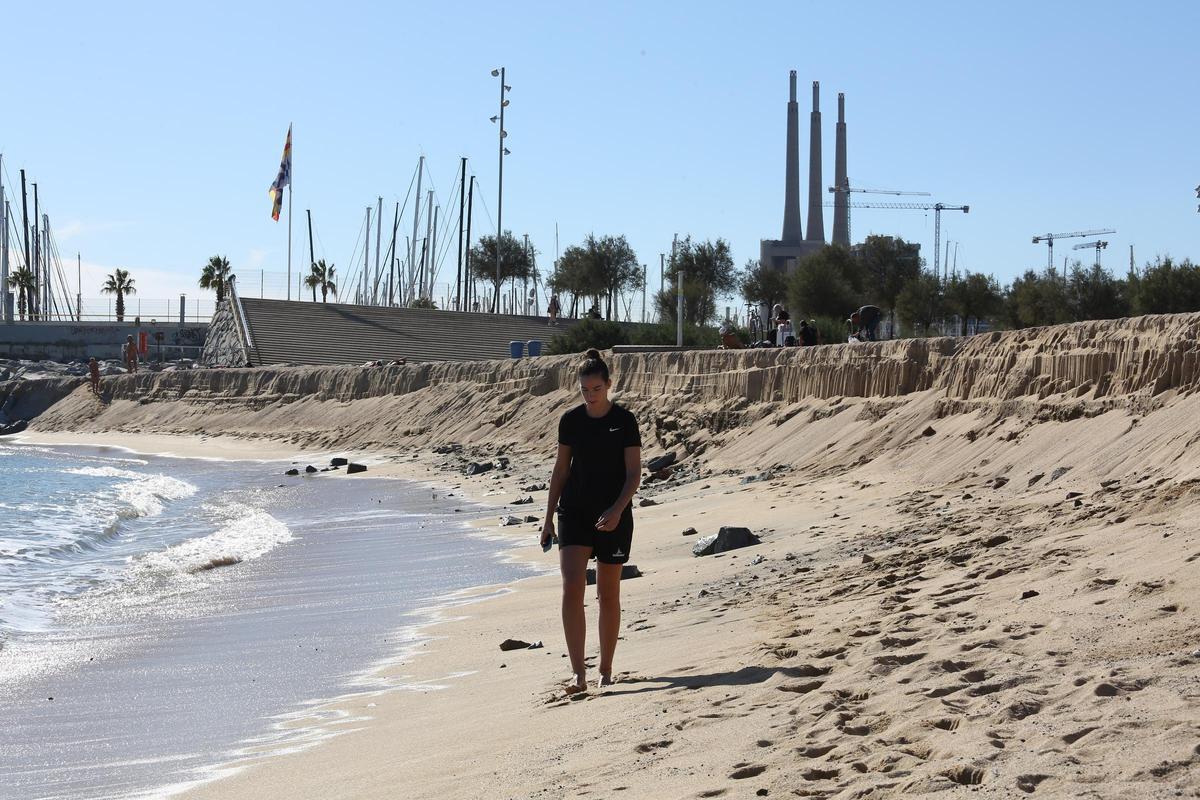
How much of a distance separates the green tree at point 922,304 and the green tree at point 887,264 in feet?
21.0

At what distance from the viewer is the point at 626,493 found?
19.9ft

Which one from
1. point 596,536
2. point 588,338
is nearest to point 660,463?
point 596,536

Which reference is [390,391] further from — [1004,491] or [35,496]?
[1004,491]

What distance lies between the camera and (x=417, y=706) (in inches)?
243

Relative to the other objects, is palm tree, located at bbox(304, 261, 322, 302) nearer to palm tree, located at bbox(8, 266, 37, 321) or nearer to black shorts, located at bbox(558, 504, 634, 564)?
palm tree, located at bbox(8, 266, 37, 321)

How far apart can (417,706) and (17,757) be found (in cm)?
174

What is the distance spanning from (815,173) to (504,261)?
147ft

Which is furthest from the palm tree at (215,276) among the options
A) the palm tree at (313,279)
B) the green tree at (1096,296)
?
the green tree at (1096,296)

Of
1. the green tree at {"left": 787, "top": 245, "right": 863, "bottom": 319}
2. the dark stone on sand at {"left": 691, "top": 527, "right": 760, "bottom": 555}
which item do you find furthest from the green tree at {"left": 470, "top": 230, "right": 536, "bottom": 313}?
the dark stone on sand at {"left": 691, "top": 527, "right": 760, "bottom": 555}

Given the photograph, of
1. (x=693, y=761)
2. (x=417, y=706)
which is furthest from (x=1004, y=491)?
(x=693, y=761)

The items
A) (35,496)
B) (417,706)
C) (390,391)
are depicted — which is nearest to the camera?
(417,706)

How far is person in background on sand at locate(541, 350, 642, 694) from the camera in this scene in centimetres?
607

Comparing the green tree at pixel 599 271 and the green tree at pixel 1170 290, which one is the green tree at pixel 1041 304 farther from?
the green tree at pixel 599 271

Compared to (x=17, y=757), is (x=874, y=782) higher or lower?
higher
